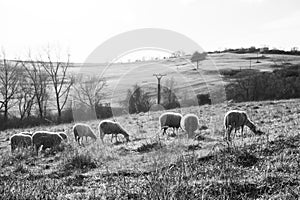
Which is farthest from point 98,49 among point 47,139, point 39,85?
point 39,85

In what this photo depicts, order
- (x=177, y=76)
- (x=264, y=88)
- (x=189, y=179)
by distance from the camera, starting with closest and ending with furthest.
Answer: (x=189, y=179) < (x=264, y=88) < (x=177, y=76)

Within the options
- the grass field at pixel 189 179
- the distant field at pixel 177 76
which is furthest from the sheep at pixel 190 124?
the distant field at pixel 177 76

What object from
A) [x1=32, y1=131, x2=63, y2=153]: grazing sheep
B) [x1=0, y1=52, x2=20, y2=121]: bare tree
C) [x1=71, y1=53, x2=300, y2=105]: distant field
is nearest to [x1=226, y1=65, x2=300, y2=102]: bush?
[x1=71, y1=53, x2=300, y2=105]: distant field

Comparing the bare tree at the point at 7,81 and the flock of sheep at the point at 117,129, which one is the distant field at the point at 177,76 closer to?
the bare tree at the point at 7,81

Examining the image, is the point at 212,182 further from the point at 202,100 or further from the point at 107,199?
the point at 202,100

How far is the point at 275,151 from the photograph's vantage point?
23.4ft

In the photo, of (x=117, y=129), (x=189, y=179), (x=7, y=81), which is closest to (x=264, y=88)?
(x=117, y=129)

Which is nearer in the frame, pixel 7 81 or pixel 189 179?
pixel 189 179

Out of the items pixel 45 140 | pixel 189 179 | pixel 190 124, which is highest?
pixel 189 179

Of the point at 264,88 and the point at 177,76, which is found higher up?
the point at 177,76

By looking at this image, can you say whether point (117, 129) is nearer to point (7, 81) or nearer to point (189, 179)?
point (189, 179)

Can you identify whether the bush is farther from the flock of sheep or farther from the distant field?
the flock of sheep

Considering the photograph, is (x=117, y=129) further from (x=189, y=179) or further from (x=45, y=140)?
(x=189, y=179)

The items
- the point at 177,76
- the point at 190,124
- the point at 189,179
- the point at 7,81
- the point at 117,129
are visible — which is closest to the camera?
the point at 189,179
